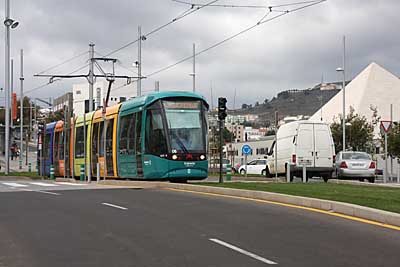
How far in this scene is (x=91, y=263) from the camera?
870 cm

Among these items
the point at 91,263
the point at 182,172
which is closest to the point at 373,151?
the point at 182,172

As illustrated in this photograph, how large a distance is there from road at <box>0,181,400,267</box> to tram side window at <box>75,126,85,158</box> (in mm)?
17417

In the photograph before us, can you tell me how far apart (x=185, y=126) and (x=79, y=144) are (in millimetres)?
11219

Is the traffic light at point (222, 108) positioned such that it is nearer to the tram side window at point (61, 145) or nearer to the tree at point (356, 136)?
the tram side window at point (61, 145)

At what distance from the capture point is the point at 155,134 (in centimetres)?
2434

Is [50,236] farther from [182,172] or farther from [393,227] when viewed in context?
[182,172]

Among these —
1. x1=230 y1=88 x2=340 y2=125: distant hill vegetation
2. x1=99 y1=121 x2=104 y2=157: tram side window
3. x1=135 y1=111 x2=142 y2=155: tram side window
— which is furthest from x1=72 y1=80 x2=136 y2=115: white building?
x1=135 y1=111 x2=142 y2=155: tram side window

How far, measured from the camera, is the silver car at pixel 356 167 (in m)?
31.0

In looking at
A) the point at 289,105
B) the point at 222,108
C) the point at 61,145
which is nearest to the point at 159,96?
the point at 222,108

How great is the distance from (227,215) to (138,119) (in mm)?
12231

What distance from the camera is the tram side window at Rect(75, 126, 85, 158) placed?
33.5 meters

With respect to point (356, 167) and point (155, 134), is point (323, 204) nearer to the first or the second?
point (155, 134)

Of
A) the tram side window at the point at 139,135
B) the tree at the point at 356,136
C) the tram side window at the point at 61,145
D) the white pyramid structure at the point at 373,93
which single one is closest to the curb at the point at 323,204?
the tram side window at the point at 139,135

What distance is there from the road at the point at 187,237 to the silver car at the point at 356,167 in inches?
637
